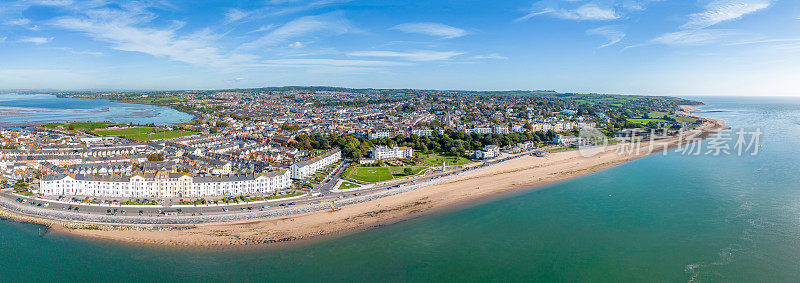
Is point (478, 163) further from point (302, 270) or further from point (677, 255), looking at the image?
point (302, 270)

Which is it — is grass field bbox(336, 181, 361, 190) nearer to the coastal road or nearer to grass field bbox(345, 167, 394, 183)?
the coastal road

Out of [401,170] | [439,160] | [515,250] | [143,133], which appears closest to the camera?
[515,250]

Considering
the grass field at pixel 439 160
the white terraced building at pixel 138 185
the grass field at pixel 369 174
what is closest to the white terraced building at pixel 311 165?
the grass field at pixel 369 174

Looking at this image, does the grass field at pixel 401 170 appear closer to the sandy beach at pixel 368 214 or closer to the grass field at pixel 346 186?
the sandy beach at pixel 368 214

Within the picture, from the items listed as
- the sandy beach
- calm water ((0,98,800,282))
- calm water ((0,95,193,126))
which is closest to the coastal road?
the sandy beach

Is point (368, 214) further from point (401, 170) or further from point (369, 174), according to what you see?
point (401, 170)

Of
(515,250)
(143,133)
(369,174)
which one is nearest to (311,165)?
(369,174)
